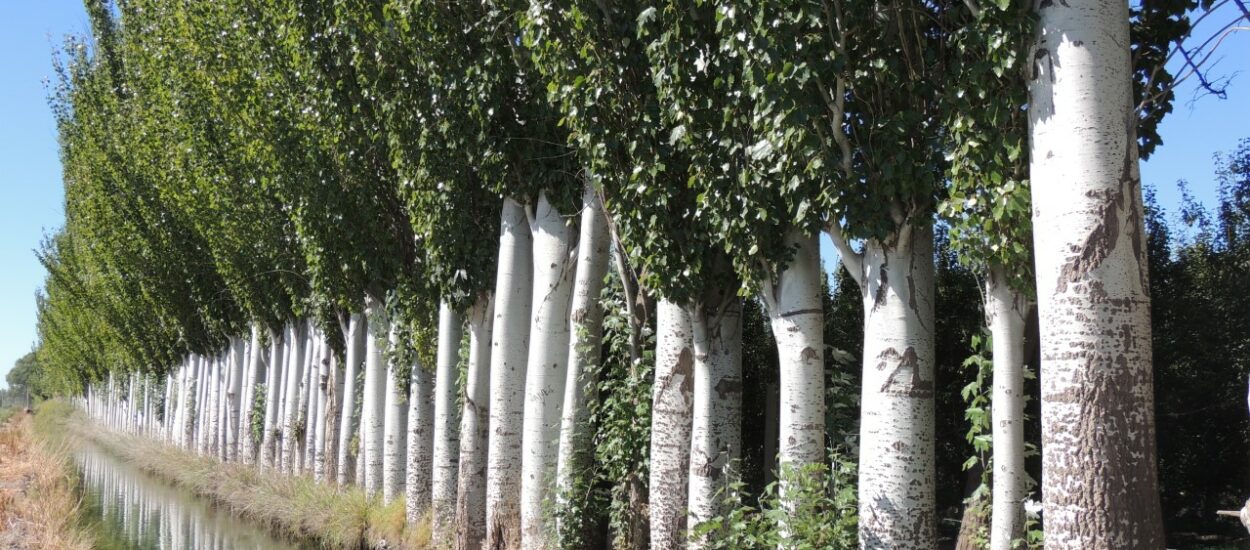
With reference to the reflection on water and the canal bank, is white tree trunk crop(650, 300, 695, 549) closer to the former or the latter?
the canal bank

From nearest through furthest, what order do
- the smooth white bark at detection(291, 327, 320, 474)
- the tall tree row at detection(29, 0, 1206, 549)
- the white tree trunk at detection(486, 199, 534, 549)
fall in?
1. the tall tree row at detection(29, 0, 1206, 549)
2. the white tree trunk at detection(486, 199, 534, 549)
3. the smooth white bark at detection(291, 327, 320, 474)

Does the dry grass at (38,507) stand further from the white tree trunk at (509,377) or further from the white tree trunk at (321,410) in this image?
the white tree trunk at (509,377)

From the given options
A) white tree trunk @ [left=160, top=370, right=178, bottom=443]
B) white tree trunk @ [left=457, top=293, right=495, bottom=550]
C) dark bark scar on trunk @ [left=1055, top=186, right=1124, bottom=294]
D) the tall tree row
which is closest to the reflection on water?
the tall tree row

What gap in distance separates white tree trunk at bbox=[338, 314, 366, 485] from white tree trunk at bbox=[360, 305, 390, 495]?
163cm

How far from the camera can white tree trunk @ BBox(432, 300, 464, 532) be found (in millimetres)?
13492

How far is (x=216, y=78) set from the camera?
17562mm

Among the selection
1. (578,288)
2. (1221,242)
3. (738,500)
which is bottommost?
(738,500)

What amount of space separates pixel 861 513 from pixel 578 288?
4.36 m

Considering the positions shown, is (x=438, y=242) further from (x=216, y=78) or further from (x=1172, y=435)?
(x=1172, y=435)

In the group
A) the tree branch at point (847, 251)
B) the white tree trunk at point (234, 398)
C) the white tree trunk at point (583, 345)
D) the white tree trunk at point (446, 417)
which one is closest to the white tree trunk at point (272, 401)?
the white tree trunk at point (234, 398)

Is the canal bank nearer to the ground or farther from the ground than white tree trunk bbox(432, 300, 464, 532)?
nearer to the ground

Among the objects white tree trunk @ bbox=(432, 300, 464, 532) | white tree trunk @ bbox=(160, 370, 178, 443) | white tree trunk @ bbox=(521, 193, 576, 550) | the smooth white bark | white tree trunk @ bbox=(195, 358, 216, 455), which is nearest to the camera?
white tree trunk @ bbox=(521, 193, 576, 550)

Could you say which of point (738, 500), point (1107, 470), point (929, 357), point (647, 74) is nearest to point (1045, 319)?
point (1107, 470)

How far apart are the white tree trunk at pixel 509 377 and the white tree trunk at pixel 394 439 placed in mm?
3853
